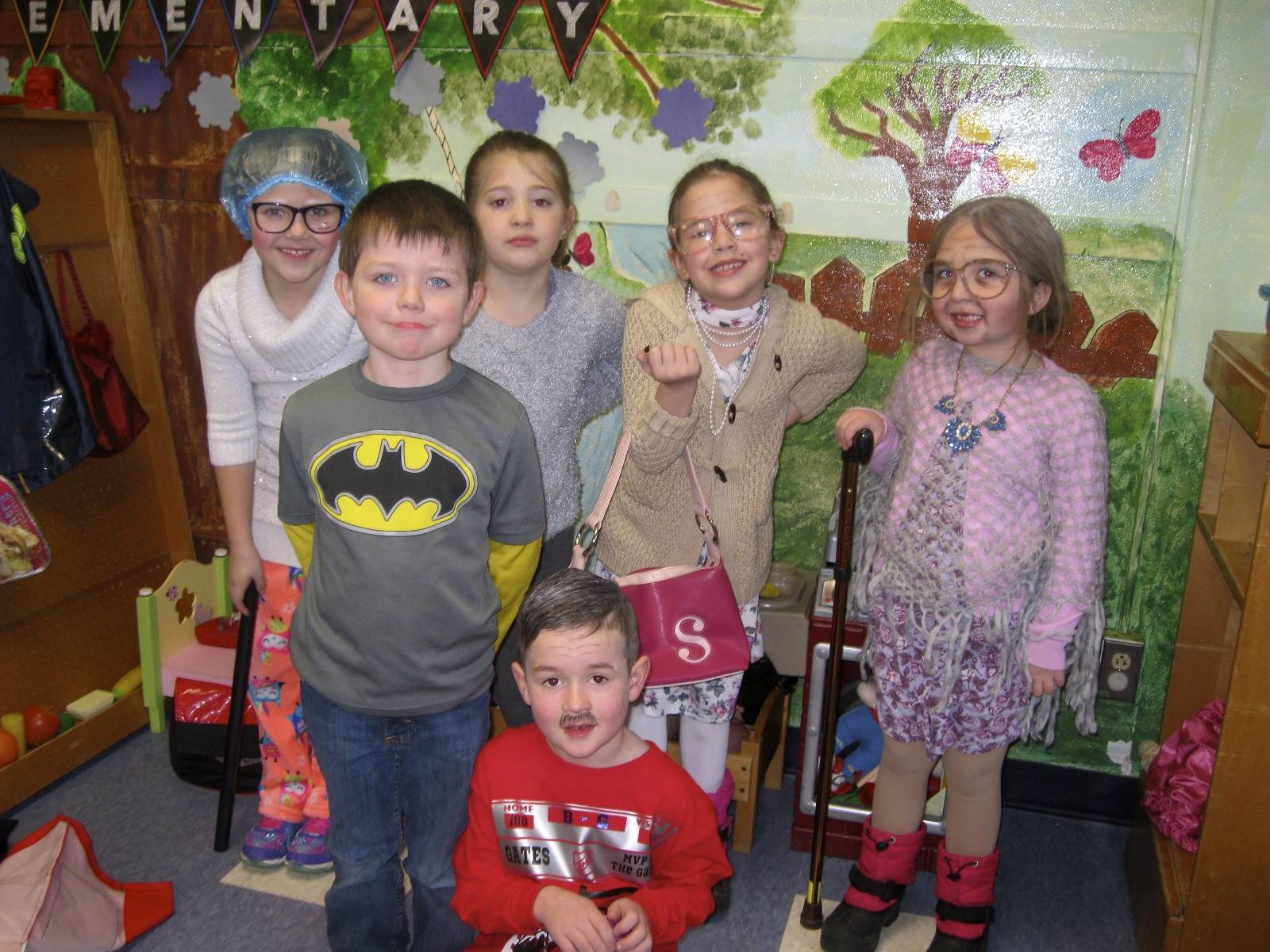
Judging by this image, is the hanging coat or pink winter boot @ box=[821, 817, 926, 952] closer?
pink winter boot @ box=[821, 817, 926, 952]

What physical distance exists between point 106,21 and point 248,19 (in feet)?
1.44

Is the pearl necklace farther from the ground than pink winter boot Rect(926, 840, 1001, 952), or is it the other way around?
the pearl necklace

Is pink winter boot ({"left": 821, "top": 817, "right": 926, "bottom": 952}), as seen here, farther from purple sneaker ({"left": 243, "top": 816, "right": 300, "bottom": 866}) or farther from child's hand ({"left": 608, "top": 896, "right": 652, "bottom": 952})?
purple sneaker ({"left": 243, "top": 816, "right": 300, "bottom": 866})

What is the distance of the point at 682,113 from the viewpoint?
2.40 metres

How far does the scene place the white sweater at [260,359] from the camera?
1981mm

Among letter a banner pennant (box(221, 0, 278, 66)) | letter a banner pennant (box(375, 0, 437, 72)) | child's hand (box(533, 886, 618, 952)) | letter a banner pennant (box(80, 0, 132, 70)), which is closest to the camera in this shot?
child's hand (box(533, 886, 618, 952))

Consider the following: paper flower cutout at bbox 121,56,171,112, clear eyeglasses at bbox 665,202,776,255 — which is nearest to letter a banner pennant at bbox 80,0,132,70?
paper flower cutout at bbox 121,56,171,112

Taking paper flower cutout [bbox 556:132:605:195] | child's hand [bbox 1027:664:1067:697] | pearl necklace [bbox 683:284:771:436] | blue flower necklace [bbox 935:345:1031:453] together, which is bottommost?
child's hand [bbox 1027:664:1067:697]

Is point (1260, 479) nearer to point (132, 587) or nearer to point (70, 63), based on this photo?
point (132, 587)

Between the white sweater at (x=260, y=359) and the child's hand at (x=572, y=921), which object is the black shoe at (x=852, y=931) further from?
the white sweater at (x=260, y=359)

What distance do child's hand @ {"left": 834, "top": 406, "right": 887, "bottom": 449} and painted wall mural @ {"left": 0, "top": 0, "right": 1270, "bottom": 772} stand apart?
0.74 ft

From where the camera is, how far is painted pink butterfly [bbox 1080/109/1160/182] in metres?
2.16

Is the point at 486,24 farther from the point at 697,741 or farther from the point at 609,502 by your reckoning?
the point at 697,741

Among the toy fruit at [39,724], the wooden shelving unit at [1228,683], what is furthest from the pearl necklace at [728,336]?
the toy fruit at [39,724]
